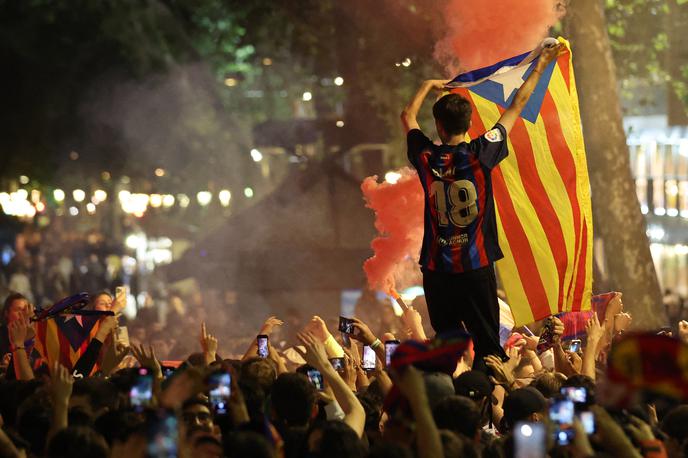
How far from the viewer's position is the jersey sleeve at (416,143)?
21.4 feet

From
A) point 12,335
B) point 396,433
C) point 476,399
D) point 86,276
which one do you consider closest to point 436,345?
point 396,433

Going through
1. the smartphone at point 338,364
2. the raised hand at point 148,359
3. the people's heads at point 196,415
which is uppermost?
the raised hand at point 148,359

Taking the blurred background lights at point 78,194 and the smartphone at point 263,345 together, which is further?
the blurred background lights at point 78,194

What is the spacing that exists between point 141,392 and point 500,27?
5.50 m

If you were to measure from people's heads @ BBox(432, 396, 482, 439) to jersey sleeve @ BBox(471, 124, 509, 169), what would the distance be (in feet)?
5.63

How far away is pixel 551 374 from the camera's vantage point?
248 inches

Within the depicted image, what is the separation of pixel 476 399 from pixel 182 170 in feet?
135

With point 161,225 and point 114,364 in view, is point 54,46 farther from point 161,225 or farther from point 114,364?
point 114,364

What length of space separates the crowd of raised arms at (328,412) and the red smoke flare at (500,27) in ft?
10.9

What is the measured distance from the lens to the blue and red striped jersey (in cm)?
642

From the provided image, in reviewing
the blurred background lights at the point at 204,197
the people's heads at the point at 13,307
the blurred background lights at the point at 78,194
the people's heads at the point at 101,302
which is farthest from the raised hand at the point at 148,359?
the blurred background lights at the point at 204,197

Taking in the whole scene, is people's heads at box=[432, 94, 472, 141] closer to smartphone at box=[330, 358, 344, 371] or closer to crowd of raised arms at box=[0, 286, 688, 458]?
crowd of raised arms at box=[0, 286, 688, 458]

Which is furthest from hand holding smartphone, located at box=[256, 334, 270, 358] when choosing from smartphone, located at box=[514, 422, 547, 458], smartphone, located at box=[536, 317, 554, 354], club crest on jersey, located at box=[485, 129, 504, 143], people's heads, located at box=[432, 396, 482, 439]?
smartphone, located at box=[514, 422, 547, 458]

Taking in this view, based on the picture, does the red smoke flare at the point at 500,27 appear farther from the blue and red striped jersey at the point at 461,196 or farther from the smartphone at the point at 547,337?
the blue and red striped jersey at the point at 461,196
